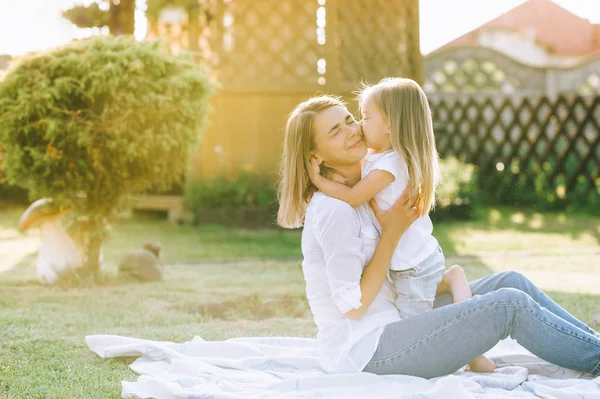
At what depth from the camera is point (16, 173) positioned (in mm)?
4680

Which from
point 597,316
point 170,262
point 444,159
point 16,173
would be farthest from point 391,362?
point 444,159

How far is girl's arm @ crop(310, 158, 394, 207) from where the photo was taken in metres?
2.68

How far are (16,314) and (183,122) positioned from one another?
155 centimetres

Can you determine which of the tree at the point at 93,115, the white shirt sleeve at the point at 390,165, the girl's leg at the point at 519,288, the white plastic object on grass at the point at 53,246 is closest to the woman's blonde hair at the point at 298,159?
the white shirt sleeve at the point at 390,165

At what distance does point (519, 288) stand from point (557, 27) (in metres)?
23.4

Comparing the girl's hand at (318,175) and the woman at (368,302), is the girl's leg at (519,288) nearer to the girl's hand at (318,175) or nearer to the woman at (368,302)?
the woman at (368,302)

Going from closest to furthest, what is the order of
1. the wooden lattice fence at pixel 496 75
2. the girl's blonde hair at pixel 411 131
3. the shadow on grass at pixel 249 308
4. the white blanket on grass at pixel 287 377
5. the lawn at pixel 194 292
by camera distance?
the white blanket on grass at pixel 287 377
the girl's blonde hair at pixel 411 131
the lawn at pixel 194 292
the shadow on grass at pixel 249 308
the wooden lattice fence at pixel 496 75

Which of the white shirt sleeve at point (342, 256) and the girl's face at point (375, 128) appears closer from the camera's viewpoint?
the white shirt sleeve at point (342, 256)

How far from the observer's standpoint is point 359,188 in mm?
2691

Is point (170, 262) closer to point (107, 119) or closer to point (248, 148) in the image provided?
point (107, 119)

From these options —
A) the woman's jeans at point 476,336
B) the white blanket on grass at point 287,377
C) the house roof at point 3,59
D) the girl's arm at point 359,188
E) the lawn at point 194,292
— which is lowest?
the lawn at point 194,292

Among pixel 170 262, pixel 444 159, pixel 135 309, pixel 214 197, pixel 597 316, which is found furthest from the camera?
pixel 444 159

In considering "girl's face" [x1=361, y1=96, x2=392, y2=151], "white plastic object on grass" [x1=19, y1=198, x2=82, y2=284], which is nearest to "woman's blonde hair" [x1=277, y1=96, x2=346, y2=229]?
"girl's face" [x1=361, y1=96, x2=392, y2=151]

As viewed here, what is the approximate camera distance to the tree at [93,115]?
450 cm
